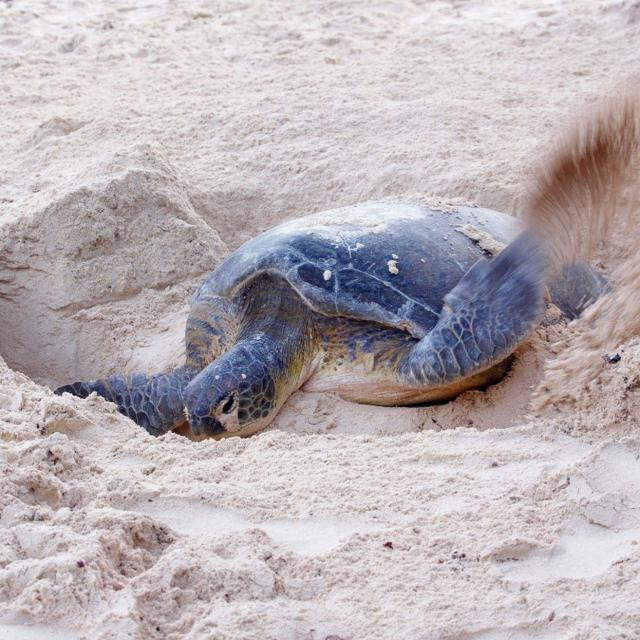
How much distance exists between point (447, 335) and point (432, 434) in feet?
2.20

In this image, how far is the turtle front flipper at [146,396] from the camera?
3.55 metres

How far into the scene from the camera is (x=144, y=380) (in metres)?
3.69

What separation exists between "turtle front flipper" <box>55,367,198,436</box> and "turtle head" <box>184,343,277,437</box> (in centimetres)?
18

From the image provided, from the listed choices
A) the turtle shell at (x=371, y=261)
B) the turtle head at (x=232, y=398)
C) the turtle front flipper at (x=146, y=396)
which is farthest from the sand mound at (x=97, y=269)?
the turtle head at (x=232, y=398)

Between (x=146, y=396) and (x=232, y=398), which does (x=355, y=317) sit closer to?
(x=232, y=398)

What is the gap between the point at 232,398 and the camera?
3377 mm

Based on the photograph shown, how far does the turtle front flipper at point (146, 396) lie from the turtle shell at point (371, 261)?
442 millimetres

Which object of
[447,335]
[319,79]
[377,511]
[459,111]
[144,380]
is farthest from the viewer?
[319,79]

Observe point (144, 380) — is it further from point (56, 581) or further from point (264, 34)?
point (264, 34)

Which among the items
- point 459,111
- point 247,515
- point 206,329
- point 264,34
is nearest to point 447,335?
point 206,329

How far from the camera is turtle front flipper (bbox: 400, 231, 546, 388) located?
10.6 feet

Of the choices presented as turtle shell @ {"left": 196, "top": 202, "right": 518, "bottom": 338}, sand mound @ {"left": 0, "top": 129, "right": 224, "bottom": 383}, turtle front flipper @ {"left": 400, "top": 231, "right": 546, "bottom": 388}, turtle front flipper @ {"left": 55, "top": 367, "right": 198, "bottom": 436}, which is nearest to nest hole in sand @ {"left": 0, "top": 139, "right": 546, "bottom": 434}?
sand mound @ {"left": 0, "top": 129, "right": 224, "bottom": 383}

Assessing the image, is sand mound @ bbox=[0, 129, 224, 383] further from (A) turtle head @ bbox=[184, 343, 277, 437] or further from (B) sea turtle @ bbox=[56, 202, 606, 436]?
(A) turtle head @ bbox=[184, 343, 277, 437]

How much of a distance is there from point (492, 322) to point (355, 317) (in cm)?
53
